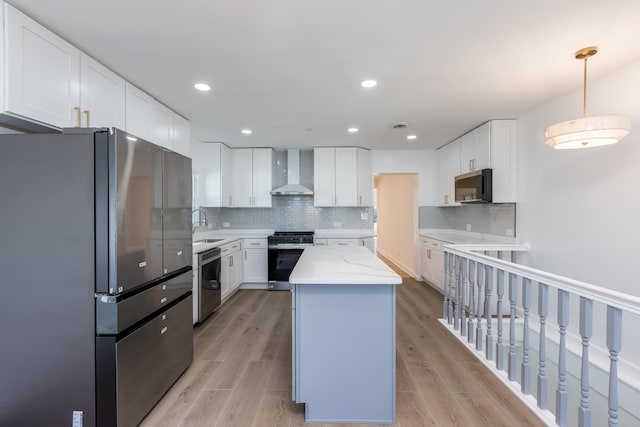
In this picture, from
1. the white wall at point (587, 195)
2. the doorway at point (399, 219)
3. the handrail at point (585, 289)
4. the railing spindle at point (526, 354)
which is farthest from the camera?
the doorway at point (399, 219)

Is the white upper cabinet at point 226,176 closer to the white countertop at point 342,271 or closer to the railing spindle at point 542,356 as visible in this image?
the white countertop at point 342,271

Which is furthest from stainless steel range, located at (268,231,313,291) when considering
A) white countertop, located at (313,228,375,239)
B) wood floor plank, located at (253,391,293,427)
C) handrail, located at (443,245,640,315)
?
handrail, located at (443,245,640,315)

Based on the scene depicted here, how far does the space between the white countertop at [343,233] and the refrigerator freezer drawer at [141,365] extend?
9.40ft

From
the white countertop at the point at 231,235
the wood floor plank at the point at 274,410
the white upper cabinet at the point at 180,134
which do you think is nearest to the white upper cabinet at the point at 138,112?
the white upper cabinet at the point at 180,134

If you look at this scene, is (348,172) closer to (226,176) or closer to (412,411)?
(226,176)

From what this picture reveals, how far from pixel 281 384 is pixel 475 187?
10.6 ft

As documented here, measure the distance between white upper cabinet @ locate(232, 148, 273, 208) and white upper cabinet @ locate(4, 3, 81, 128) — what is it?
10.1 ft

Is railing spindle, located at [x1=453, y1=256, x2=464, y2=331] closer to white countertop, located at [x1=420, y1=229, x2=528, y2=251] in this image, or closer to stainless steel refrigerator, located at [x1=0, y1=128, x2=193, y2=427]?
white countertop, located at [x1=420, y1=229, x2=528, y2=251]

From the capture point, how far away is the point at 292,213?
5297 millimetres

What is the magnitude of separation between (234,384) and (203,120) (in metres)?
2.86

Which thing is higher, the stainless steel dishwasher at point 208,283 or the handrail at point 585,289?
the handrail at point 585,289

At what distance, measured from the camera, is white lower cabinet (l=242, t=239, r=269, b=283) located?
480 centimetres

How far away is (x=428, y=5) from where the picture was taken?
5.08 ft

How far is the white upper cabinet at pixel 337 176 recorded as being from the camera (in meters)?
4.90
